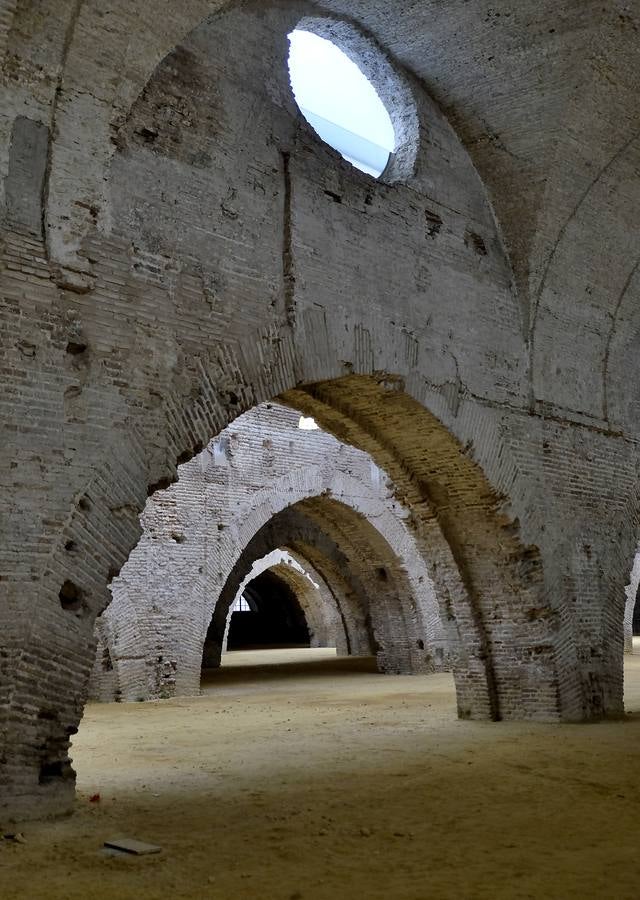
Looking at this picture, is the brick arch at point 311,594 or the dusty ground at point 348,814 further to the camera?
the brick arch at point 311,594

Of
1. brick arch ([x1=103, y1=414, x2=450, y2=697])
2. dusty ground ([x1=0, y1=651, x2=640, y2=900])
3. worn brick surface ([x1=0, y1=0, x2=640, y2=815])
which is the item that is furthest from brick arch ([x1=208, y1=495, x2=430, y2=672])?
dusty ground ([x1=0, y1=651, x2=640, y2=900])

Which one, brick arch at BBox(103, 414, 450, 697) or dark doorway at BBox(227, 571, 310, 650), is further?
dark doorway at BBox(227, 571, 310, 650)

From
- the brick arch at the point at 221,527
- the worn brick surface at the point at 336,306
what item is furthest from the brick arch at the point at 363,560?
the worn brick surface at the point at 336,306

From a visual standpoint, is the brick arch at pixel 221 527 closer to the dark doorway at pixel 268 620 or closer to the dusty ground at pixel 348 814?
the dusty ground at pixel 348 814

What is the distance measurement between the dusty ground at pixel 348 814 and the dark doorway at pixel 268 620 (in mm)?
19439

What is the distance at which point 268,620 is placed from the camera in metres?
29.7

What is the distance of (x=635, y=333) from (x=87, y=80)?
649 centimetres

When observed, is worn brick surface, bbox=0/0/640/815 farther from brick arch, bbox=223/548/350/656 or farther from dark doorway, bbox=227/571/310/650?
dark doorway, bbox=227/571/310/650

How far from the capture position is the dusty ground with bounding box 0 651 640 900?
12.4 feet

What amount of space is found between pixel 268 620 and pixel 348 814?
25066 mm

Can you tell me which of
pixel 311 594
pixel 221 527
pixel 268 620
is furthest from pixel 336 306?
pixel 268 620

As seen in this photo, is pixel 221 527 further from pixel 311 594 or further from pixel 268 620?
pixel 268 620

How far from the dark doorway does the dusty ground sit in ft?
63.8

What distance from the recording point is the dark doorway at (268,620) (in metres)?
28.4
